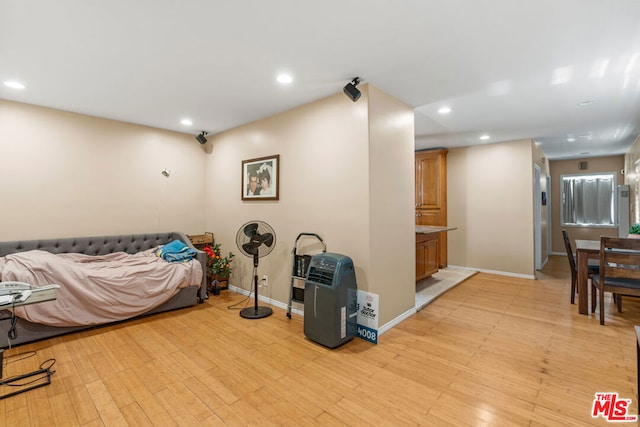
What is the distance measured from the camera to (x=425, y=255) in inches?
188

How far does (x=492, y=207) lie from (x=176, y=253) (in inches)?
214

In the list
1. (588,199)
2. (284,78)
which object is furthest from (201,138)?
(588,199)

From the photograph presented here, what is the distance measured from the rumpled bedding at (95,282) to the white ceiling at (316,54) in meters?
1.81

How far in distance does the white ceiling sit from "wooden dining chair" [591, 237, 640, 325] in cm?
158

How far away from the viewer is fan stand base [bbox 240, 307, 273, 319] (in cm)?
346

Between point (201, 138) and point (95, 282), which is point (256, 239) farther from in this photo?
point (201, 138)

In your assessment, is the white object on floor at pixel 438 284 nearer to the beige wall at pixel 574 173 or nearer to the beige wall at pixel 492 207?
the beige wall at pixel 492 207

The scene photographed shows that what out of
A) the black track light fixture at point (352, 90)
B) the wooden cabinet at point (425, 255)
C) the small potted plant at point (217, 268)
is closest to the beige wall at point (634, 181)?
the wooden cabinet at point (425, 255)

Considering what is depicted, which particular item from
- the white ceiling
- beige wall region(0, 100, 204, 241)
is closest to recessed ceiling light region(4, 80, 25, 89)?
the white ceiling

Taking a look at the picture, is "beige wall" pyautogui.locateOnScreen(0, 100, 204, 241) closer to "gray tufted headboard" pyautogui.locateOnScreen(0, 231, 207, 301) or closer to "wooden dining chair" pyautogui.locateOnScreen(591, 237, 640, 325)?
"gray tufted headboard" pyautogui.locateOnScreen(0, 231, 207, 301)

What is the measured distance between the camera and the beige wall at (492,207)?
5.26 metres

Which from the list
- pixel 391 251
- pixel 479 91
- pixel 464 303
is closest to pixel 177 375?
pixel 391 251

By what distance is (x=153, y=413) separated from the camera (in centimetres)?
187

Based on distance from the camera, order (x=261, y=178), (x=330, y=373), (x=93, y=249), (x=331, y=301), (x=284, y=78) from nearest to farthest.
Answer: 1. (x=330, y=373)
2. (x=331, y=301)
3. (x=284, y=78)
4. (x=93, y=249)
5. (x=261, y=178)
